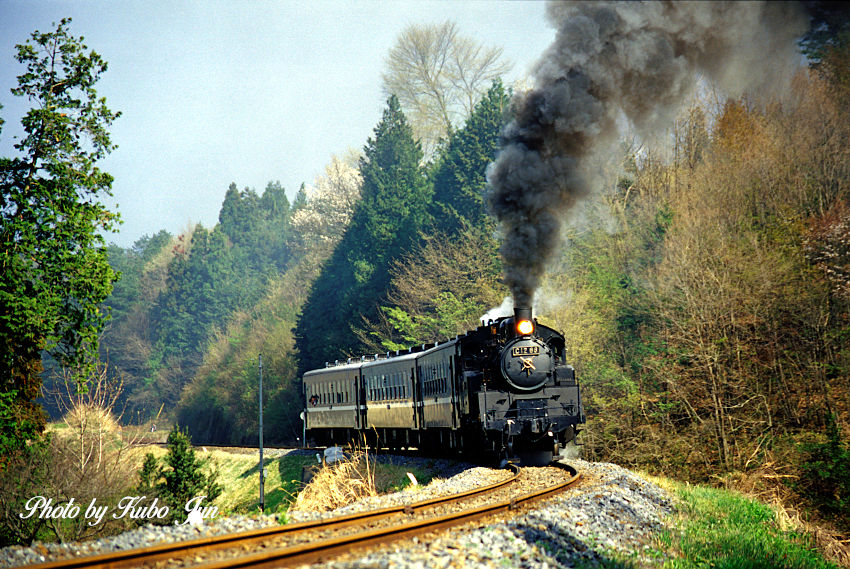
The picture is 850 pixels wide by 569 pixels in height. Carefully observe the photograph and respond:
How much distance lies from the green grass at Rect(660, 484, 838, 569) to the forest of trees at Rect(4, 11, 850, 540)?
8789 mm

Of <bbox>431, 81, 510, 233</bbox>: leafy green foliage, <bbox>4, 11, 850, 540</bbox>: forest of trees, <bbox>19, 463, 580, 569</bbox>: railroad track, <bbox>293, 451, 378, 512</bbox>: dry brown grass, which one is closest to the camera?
<bbox>19, 463, 580, 569</bbox>: railroad track

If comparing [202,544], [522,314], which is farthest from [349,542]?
[522,314]

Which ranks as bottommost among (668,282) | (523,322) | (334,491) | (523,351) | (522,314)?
(334,491)

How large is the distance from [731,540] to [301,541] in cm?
585

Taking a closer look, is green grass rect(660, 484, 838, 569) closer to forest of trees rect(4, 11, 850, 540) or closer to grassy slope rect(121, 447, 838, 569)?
grassy slope rect(121, 447, 838, 569)

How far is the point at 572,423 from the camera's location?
644 inches

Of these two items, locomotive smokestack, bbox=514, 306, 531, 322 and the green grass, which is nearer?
the green grass

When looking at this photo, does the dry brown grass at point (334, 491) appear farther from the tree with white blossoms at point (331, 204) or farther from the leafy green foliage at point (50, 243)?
the tree with white blossoms at point (331, 204)

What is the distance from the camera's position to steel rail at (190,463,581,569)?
6809 mm

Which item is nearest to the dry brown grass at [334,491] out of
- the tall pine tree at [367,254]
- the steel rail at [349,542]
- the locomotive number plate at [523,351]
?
the locomotive number plate at [523,351]

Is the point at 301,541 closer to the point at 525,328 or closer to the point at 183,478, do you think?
the point at 525,328

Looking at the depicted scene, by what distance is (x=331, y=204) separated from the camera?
7838 centimetres

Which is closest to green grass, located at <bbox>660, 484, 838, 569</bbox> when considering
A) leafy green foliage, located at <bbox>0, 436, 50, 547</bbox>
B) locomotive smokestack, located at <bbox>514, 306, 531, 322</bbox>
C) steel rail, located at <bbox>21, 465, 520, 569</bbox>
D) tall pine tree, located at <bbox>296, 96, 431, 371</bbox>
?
steel rail, located at <bbox>21, 465, 520, 569</bbox>

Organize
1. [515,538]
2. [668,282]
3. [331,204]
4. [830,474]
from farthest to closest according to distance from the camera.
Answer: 1. [331,204]
2. [668,282]
3. [830,474]
4. [515,538]
